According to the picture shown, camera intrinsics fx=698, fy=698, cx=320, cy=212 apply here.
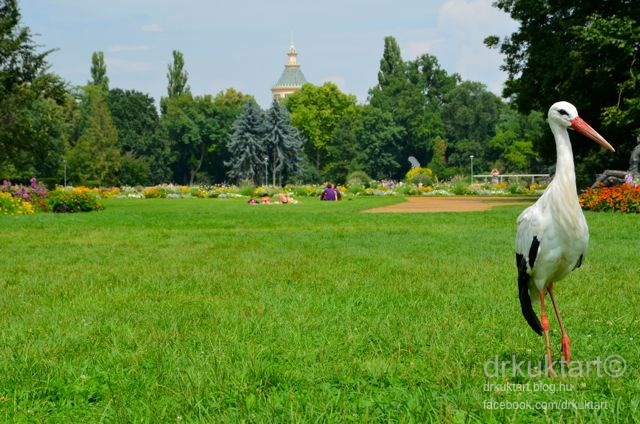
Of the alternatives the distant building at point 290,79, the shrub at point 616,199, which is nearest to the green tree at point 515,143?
the shrub at point 616,199

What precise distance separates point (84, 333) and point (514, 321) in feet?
11.8

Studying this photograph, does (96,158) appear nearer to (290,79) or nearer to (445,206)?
(445,206)

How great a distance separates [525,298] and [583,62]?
22.6m

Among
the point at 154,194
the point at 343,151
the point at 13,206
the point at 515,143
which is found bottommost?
the point at 154,194

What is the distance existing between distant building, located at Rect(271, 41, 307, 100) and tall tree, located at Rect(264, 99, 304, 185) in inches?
2654

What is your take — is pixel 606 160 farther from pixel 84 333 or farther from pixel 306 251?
pixel 84 333

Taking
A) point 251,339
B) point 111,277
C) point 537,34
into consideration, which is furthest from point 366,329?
point 537,34

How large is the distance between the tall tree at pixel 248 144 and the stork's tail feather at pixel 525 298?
2845 inches

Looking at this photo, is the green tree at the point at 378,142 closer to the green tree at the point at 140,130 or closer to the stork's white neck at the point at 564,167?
the green tree at the point at 140,130

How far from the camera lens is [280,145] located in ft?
253

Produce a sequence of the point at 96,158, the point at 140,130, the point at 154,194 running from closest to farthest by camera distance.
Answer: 1. the point at 154,194
2. the point at 96,158
3. the point at 140,130

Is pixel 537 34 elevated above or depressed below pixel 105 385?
above

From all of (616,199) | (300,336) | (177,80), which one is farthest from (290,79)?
(300,336)

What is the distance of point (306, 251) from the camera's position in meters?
11.7
